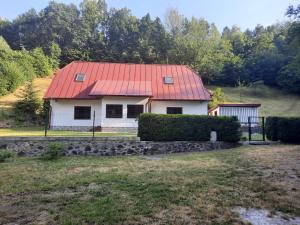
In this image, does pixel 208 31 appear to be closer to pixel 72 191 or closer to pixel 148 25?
pixel 148 25

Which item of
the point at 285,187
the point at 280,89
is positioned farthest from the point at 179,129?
the point at 280,89

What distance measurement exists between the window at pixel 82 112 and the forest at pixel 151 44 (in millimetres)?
22693

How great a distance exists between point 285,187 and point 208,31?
1906 inches

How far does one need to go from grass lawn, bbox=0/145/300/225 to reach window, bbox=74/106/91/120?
12348mm

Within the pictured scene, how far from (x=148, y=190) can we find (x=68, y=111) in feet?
55.6

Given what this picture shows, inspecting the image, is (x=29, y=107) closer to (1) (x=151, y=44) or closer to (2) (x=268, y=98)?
(1) (x=151, y=44)

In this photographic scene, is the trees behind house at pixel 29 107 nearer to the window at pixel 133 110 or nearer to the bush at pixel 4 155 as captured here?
the window at pixel 133 110

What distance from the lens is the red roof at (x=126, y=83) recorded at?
21.6 meters

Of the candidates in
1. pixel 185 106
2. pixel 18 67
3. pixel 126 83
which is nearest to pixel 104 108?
pixel 126 83

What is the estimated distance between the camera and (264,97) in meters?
43.6

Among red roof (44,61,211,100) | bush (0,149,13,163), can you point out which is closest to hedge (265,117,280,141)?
red roof (44,61,211,100)

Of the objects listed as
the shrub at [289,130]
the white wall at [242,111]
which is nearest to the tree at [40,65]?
the white wall at [242,111]

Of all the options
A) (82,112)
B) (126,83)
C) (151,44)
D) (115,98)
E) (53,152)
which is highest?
(151,44)

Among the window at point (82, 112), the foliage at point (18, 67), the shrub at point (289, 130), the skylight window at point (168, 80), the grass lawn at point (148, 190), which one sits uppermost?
the foliage at point (18, 67)
